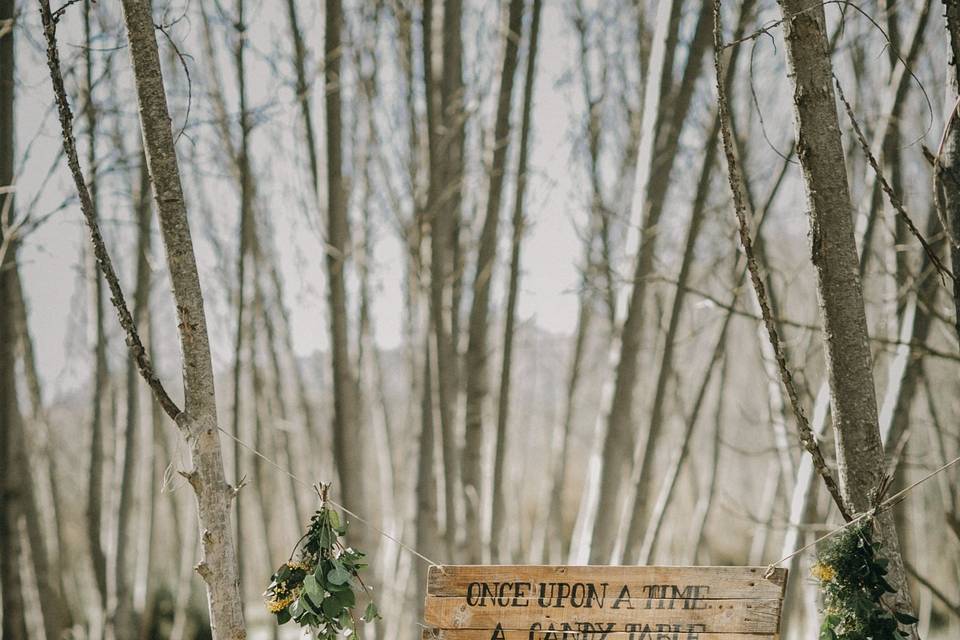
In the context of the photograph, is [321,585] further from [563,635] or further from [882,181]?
[882,181]

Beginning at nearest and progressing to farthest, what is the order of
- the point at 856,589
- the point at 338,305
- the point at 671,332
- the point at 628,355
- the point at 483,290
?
the point at 856,589 < the point at 628,355 < the point at 671,332 < the point at 338,305 < the point at 483,290

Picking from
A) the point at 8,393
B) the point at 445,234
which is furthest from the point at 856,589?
the point at 8,393

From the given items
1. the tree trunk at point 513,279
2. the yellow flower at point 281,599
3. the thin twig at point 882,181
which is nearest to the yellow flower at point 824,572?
the thin twig at point 882,181

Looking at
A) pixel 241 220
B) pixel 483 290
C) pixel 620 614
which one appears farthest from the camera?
pixel 241 220

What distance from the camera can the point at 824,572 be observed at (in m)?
1.89

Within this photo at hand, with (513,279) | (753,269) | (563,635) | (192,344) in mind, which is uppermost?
(513,279)

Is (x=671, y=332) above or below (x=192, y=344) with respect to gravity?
above

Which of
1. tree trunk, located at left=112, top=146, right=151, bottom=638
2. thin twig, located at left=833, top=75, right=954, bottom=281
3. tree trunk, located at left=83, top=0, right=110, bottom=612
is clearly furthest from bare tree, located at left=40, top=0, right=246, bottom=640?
tree trunk, located at left=83, top=0, right=110, bottom=612

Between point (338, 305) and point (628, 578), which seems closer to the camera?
point (628, 578)

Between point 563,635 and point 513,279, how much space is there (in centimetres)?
306

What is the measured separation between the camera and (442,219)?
4887mm

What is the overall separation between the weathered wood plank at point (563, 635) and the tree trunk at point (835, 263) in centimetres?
44

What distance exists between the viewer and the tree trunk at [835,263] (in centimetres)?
201

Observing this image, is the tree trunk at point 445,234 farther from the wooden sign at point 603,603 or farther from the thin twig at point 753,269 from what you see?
the thin twig at point 753,269
